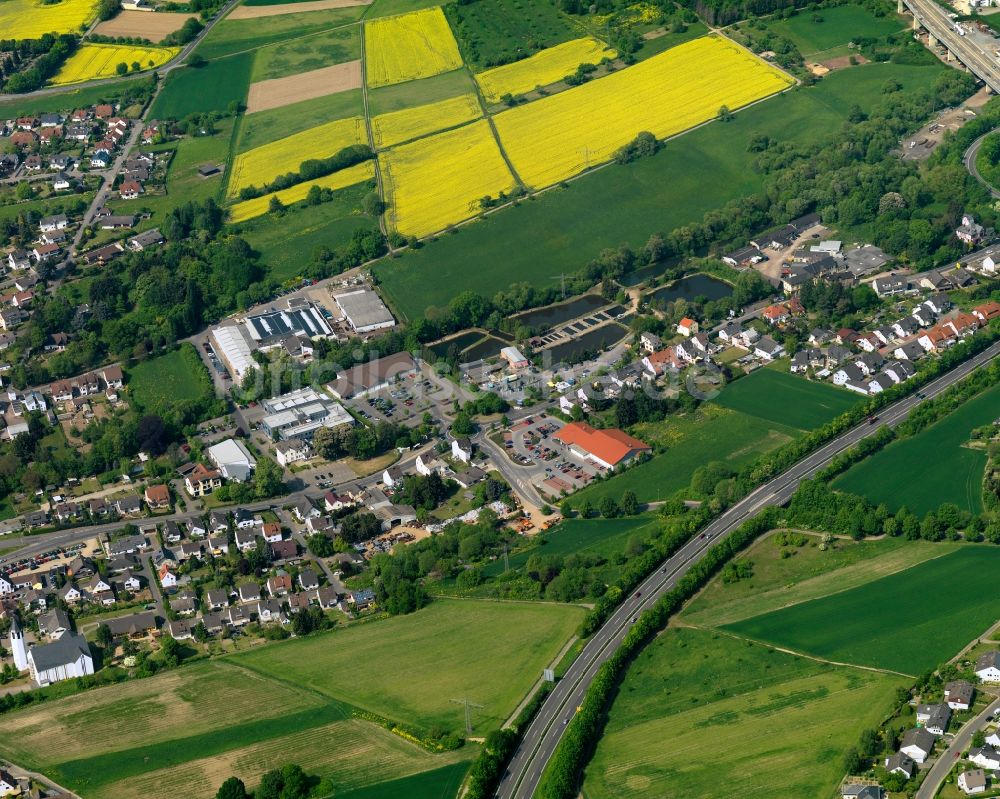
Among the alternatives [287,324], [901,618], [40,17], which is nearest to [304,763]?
[901,618]

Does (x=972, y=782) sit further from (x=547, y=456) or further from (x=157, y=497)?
(x=157, y=497)

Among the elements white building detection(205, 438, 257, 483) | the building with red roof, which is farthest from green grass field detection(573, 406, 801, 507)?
white building detection(205, 438, 257, 483)

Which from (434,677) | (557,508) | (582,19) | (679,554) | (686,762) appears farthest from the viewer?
(582,19)

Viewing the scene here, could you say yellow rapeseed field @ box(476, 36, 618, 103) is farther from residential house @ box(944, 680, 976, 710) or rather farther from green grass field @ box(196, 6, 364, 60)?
residential house @ box(944, 680, 976, 710)

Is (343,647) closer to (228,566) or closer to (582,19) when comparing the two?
(228,566)

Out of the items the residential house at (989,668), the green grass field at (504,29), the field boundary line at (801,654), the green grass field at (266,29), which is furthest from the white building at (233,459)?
the green grass field at (266,29)

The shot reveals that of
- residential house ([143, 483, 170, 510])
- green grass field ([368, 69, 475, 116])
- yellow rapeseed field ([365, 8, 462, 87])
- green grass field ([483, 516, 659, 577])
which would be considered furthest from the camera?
yellow rapeseed field ([365, 8, 462, 87])

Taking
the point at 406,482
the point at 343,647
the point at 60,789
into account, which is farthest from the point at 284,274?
the point at 60,789
